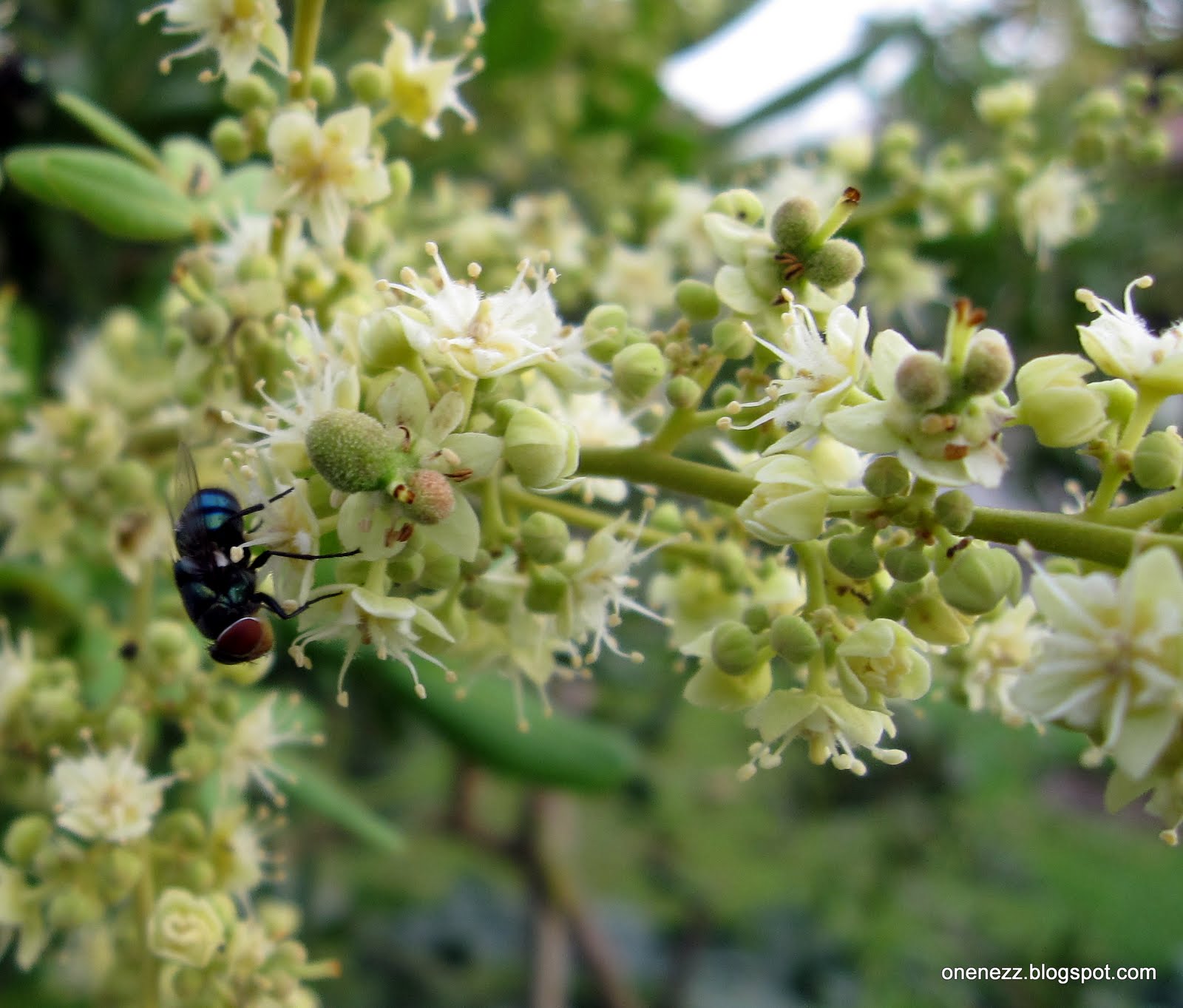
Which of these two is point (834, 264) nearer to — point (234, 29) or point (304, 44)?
point (304, 44)

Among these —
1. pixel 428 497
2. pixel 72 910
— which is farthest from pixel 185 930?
pixel 428 497

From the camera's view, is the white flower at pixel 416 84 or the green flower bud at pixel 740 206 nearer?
the green flower bud at pixel 740 206

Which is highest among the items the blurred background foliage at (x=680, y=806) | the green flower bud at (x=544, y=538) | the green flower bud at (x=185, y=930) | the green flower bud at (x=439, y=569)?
the green flower bud at (x=439, y=569)

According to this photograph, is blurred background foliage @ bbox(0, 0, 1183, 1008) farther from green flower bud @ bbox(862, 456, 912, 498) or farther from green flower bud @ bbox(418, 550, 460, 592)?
green flower bud @ bbox(862, 456, 912, 498)

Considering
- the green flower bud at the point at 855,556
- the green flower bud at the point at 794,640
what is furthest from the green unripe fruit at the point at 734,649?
the green flower bud at the point at 855,556

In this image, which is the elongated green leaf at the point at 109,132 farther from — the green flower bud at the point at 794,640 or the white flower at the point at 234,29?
the green flower bud at the point at 794,640
